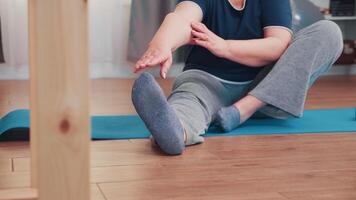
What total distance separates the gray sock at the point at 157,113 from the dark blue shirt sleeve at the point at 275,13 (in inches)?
18.6

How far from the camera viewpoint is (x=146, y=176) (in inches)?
43.9

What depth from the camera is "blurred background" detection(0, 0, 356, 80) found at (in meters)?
2.70

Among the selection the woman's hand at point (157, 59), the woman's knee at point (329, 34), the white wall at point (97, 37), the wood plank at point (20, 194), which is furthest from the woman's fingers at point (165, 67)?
the white wall at point (97, 37)

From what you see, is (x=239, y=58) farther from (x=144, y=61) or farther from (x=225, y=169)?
(x=225, y=169)

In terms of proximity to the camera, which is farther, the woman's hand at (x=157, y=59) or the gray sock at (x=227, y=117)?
the gray sock at (x=227, y=117)

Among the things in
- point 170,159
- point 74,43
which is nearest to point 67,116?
point 74,43

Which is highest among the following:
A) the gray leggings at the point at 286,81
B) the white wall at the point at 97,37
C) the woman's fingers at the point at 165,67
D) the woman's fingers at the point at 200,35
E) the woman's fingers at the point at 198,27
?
the woman's fingers at the point at 198,27

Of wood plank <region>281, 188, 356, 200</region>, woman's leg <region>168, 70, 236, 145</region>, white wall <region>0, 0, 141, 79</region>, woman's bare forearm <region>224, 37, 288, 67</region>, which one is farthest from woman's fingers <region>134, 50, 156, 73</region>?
white wall <region>0, 0, 141, 79</region>

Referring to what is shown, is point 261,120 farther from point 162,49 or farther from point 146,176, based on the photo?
point 146,176

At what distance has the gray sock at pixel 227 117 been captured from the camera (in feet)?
4.95

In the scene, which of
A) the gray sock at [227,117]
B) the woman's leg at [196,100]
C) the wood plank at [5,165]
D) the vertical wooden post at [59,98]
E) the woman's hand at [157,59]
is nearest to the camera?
the vertical wooden post at [59,98]

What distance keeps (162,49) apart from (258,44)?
306 mm

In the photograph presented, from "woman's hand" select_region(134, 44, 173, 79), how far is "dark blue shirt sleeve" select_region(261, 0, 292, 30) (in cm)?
38

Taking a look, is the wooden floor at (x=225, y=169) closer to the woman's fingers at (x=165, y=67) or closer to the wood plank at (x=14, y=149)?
the wood plank at (x=14, y=149)
